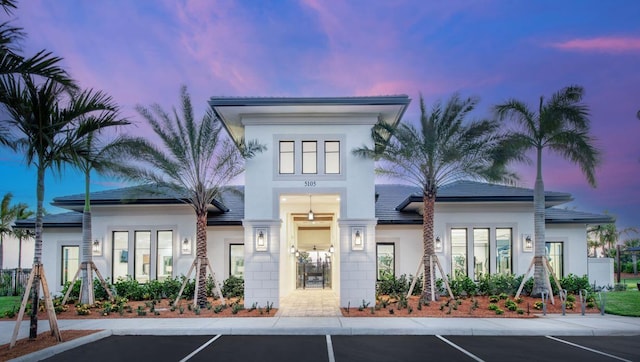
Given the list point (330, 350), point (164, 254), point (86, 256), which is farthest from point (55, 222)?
point (330, 350)

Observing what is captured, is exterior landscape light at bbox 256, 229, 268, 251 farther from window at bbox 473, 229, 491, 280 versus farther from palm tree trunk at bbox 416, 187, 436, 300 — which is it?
window at bbox 473, 229, 491, 280

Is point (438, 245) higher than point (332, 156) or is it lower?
lower

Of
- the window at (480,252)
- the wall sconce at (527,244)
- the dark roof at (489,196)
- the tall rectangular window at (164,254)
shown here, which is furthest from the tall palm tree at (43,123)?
the wall sconce at (527,244)

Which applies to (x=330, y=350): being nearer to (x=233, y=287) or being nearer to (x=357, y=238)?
(x=357, y=238)

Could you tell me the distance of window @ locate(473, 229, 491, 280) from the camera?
893 inches

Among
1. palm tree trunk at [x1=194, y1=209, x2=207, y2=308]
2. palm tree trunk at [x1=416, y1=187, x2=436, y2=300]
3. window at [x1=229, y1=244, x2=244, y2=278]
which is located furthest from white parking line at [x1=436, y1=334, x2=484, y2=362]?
window at [x1=229, y1=244, x2=244, y2=278]

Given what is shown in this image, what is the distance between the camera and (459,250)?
2266 cm

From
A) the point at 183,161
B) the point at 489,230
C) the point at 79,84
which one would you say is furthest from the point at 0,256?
the point at 489,230

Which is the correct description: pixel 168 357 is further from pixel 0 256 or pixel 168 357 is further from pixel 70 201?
pixel 0 256

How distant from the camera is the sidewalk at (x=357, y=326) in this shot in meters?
13.4

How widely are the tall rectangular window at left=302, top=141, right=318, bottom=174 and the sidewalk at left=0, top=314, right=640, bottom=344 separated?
5.45 meters

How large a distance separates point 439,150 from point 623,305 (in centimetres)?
887

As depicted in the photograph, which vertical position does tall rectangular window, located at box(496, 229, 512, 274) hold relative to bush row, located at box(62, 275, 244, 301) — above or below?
above

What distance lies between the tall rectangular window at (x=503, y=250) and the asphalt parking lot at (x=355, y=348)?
31.6 ft
